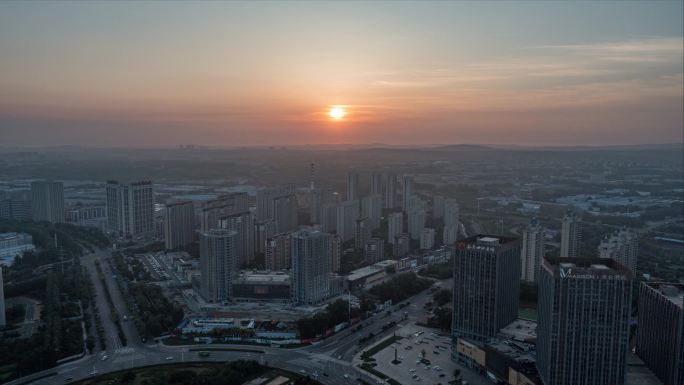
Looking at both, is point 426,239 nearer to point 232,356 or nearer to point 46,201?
point 232,356

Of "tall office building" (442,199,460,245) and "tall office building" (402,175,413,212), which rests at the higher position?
"tall office building" (402,175,413,212)

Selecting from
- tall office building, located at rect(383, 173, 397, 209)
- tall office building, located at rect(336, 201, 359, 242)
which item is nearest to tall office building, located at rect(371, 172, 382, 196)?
tall office building, located at rect(383, 173, 397, 209)

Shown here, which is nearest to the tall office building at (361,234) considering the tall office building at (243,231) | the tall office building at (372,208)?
the tall office building at (372,208)

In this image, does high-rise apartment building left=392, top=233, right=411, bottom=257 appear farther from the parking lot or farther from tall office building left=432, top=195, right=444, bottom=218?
the parking lot

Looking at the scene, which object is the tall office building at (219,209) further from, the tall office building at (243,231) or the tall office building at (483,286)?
the tall office building at (483,286)

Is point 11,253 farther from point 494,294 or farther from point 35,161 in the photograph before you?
point 35,161

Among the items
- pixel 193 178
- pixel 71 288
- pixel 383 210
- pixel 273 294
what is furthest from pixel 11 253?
pixel 193 178
